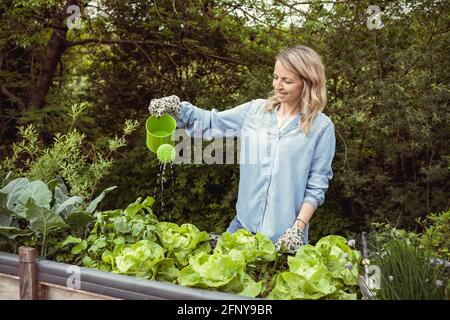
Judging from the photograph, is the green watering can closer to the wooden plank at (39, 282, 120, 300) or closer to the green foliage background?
the wooden plank at (39, 282, 120, 300)

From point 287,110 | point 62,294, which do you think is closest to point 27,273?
point 62,294

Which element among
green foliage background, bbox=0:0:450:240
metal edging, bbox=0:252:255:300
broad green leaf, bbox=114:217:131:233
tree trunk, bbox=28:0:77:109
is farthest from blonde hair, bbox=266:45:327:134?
tree trunk, bbox=28:0:77:109

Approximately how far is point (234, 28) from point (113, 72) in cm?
142

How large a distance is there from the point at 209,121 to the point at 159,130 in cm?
24

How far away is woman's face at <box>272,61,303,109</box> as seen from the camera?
227 centimetres

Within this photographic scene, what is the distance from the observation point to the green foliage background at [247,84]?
4121 millimetres

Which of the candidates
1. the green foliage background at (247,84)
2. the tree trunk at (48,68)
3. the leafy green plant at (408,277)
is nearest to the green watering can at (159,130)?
the leafy green plant at (408,277)

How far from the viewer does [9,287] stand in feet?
5.47

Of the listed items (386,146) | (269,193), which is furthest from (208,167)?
(269,193)

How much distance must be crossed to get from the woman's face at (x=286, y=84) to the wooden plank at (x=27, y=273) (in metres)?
1.20

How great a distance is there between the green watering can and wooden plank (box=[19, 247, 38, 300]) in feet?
2.66

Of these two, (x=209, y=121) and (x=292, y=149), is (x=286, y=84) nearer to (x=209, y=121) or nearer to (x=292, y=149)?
(x=292, y=149)
